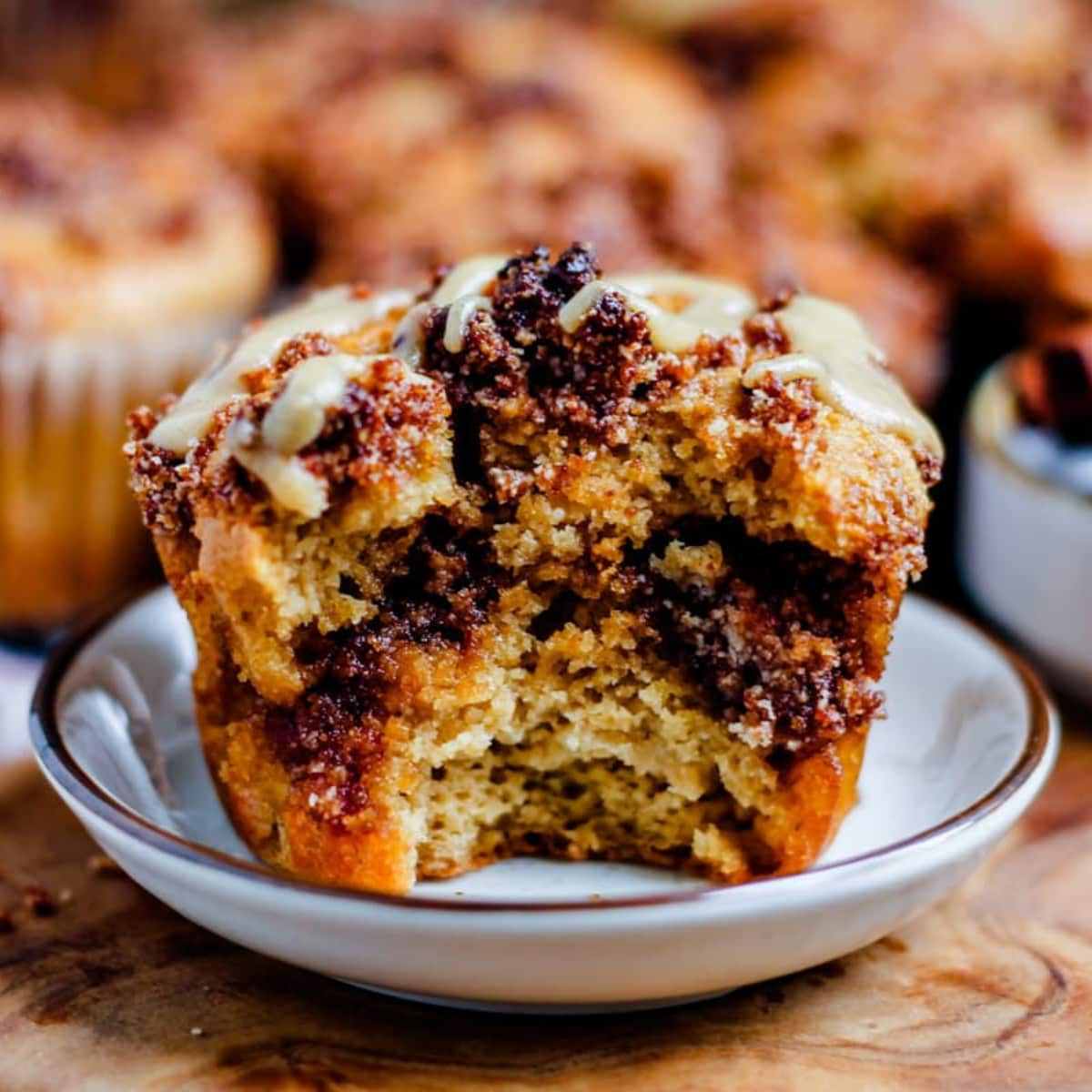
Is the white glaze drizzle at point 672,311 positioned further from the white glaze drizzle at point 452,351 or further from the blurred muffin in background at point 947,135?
the blurred muffin in background at point 947,135

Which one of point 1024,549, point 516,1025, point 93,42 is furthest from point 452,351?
point 93,42

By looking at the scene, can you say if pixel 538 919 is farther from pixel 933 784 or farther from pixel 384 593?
pixel 933 784

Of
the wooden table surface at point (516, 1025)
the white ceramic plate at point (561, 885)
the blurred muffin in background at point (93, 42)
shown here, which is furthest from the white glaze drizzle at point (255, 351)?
the blurred muffin in background at point (93, 42)

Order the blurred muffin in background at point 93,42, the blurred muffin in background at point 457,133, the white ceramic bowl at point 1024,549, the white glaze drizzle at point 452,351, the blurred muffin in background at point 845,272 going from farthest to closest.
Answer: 1. the blurred muffin in background at point 93,42
2. the blurred muffin in background at point 457,133
3. the blurred muffin in background at point 845,272
4. the white ceramic bowl at point 1024,549
5. the white glaze drizzle at point 452,351

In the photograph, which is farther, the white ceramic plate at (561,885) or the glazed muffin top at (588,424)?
the glazed muffin top at (588,424)

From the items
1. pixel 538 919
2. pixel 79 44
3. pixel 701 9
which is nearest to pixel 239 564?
pixel 538 919
